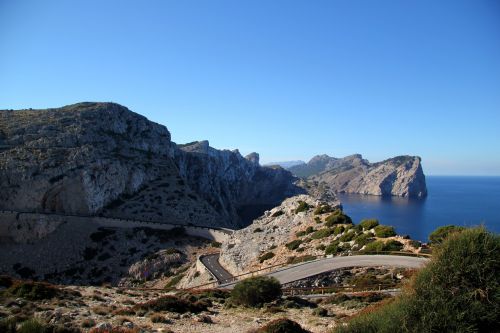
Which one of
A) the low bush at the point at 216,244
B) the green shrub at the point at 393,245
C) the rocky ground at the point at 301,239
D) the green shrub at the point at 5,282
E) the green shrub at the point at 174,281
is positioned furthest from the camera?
the low bush at the point at 216,244

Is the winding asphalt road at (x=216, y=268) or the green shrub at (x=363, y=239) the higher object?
the green shrub at (x=363, y=239)

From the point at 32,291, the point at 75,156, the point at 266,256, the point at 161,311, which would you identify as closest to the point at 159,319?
the point at 161,311

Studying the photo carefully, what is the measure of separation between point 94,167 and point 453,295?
3168 inches

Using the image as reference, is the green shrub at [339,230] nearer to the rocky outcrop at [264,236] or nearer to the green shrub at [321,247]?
the green shrub at [321,247]

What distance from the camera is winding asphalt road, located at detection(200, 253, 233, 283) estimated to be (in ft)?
127

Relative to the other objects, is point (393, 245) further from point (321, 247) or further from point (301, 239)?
point (301, 239)

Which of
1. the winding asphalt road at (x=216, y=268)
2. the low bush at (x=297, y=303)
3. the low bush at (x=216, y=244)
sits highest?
the low bush at (x=297, y=303)

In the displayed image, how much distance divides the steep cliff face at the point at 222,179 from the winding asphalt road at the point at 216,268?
68.9m

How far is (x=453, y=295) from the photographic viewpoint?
10.4m

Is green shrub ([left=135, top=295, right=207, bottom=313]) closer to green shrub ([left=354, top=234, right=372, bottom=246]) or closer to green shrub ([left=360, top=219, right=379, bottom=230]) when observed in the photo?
green shrub ([left=354, top=234, right=372, bottom=246])

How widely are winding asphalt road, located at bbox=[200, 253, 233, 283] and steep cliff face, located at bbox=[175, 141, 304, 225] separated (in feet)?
226

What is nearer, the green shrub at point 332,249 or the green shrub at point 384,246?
the green shrub at point 384,246

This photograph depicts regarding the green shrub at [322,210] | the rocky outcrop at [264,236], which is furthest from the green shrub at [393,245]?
the green shrub at [322,210]

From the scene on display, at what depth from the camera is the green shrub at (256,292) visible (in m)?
21.0
